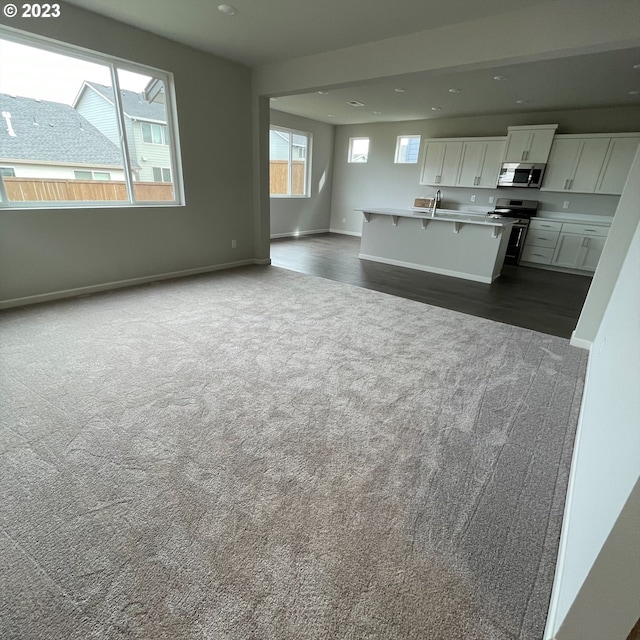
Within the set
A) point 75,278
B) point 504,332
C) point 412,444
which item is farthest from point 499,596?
Result: point 75,278

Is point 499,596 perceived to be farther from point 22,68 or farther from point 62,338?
point 22,68

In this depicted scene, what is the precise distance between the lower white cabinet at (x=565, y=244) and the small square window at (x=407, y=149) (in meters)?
3.12

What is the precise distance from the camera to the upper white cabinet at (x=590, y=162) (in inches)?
214

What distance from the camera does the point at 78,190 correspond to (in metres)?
3.65

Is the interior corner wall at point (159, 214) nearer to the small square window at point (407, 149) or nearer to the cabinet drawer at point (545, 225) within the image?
the small square window at point (407, 149)

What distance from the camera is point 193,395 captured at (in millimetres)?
2160

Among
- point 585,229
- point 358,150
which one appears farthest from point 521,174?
point 358,150

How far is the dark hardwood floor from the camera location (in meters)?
3.86

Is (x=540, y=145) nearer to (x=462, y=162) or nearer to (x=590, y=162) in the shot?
(x=590, y=162)

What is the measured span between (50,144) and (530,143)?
7.03 metres

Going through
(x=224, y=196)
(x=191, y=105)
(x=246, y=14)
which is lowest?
(x=224, y=196)

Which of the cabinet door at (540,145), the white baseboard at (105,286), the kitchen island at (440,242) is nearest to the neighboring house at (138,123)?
the white baseboard at (105,286)

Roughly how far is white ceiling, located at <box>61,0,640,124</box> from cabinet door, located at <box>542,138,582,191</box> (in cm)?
57

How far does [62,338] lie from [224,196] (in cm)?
292
